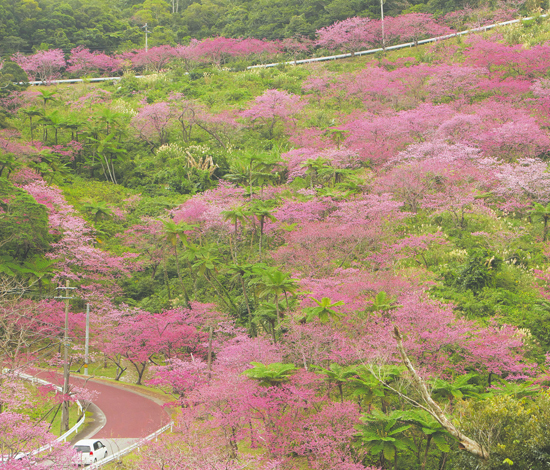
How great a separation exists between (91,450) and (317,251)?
1271cm

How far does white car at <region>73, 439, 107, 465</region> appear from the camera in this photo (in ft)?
52.1

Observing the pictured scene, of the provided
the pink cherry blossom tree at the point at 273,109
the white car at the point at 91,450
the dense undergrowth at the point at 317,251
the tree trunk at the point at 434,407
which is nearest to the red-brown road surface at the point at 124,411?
the dense undergrowth at the point at 317,251

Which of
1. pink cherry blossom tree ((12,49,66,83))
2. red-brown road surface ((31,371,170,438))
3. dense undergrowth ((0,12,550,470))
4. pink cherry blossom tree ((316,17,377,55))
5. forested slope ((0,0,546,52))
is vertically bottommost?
red-brown road surface ((31,371,170,438))

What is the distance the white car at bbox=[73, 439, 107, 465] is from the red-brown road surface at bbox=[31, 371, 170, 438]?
1670 millimetres

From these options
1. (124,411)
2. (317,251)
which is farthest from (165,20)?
(124,411)

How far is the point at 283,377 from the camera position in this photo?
49.3ft

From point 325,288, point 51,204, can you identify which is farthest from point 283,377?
point 51,204

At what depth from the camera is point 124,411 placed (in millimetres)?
21234

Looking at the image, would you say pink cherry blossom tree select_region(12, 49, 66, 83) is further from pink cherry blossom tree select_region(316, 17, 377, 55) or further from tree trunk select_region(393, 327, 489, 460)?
tree trunk select_region(393, 327, 489, 460)

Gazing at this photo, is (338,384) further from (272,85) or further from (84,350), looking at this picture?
(272,85)

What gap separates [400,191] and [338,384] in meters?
15.8

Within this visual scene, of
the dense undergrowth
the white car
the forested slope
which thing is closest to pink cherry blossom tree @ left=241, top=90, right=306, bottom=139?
the dense undergrowth

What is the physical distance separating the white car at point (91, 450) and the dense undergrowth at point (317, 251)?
10.1 feet

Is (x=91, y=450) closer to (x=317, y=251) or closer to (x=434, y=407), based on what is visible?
(x=317, y=251)
